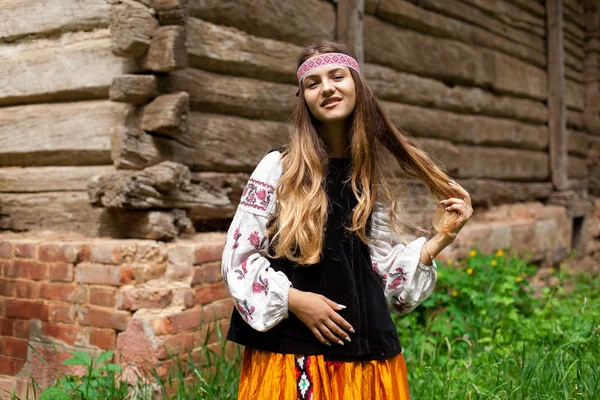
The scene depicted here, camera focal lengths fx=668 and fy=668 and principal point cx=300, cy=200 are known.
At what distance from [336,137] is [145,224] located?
158 cm

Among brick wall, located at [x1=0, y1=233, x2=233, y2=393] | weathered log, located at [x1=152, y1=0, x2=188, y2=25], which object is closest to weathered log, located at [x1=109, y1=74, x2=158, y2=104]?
weathered log, located at [x1=152, y1=0, x2=188, y2=25]

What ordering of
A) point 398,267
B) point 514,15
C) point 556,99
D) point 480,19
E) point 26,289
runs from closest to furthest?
point 398,267
point 26,289
point 480,19
point 514,15
point 556,99

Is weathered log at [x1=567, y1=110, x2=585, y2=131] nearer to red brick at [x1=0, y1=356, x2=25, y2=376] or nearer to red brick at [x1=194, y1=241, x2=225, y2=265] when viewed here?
red brick at [x1=194, y1=241, x2=225, y2=265]

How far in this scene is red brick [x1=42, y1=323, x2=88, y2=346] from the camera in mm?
3457

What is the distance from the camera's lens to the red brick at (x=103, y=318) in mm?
3318

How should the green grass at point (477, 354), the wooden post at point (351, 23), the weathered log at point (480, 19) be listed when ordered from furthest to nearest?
the weathered log at point (480, 19), the wooden post at point (351, 23), the green grass at point (477, 354)

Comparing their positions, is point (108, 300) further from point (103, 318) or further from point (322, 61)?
point (322, 61)

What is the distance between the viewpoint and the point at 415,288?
85.6 inches

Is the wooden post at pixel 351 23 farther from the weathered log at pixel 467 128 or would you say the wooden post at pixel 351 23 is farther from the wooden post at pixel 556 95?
the wooden post at pixel 556 95

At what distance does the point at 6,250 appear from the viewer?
380 centimetres

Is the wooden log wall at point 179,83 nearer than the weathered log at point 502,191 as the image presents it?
Yes

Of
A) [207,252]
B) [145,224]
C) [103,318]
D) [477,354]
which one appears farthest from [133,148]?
[477,354]

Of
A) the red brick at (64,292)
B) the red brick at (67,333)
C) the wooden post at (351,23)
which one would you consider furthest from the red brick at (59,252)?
the wooden post at (351,23)

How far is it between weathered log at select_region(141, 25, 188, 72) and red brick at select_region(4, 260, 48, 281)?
125 centimetres
